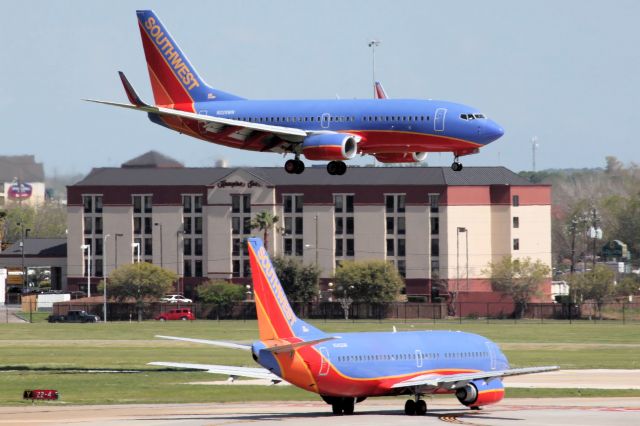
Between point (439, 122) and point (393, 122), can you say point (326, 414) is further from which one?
point (439, 122)

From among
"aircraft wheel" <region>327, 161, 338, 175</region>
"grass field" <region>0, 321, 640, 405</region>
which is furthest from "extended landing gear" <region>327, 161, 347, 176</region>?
"grass field" <region>0, 321, 640, 405</region>

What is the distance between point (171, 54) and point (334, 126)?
55.0ft

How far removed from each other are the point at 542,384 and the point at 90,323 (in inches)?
4044

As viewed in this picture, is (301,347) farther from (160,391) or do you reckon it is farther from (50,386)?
(50,386)

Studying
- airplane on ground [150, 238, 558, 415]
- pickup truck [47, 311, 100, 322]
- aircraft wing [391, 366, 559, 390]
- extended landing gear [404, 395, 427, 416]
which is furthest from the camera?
pickup truck [47, 311, 100, 322]

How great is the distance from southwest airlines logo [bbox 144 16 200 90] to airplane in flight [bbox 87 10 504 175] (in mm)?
2790

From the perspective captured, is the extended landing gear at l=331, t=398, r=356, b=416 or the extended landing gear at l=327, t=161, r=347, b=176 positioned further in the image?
the extended landing gear at l=327, t=161, r=347, b=176

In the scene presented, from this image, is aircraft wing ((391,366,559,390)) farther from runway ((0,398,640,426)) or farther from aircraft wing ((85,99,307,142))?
aircraft wing ((85,99,307,142))

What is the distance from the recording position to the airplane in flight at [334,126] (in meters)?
80.1

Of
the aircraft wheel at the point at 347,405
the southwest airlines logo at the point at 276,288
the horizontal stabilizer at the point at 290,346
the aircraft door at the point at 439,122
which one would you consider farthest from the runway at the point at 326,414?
the aircraft door at the point at 439,122

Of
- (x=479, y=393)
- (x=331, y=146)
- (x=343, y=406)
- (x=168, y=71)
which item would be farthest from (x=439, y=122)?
(x=168, y=71)

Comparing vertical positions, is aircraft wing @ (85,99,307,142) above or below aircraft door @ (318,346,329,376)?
above

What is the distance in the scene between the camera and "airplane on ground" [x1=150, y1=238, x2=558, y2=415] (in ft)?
247

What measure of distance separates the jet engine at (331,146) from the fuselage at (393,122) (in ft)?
2.36
